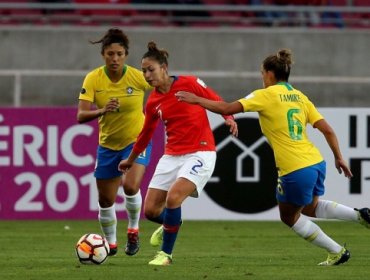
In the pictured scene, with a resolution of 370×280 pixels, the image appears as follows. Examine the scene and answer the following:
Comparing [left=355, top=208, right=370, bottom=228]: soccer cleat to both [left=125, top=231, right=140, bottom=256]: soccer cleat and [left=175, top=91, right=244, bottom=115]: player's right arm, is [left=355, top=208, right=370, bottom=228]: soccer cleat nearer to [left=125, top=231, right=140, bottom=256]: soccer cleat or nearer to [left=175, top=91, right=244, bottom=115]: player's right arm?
[left=175, top=91, right=244, bottom=115]: player's right arm

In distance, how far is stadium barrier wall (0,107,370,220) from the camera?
58.5 ft

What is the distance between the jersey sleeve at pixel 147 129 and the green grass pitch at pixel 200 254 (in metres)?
1.08

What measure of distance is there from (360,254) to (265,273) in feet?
7.84

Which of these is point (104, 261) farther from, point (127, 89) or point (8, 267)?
point (127, 89)

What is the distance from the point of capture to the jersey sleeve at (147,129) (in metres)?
11.8

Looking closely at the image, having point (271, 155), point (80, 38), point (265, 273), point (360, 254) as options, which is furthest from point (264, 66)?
point (80, 38)

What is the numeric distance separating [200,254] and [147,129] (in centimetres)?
168

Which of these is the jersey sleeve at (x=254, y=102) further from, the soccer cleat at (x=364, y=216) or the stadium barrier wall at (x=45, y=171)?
the stadium barrier wall at (x=45, y=171)

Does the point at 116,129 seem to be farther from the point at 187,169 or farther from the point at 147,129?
the point at 187,169

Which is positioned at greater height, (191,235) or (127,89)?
(127,89)

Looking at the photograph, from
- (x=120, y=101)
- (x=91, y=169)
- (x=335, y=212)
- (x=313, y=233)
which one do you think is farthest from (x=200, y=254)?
(x=91, y=169)

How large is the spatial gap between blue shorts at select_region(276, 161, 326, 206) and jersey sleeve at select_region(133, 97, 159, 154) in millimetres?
1405

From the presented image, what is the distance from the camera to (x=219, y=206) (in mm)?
17828

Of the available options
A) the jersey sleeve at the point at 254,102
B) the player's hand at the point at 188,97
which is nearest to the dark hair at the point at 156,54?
the player's hand at the point at 188,97
